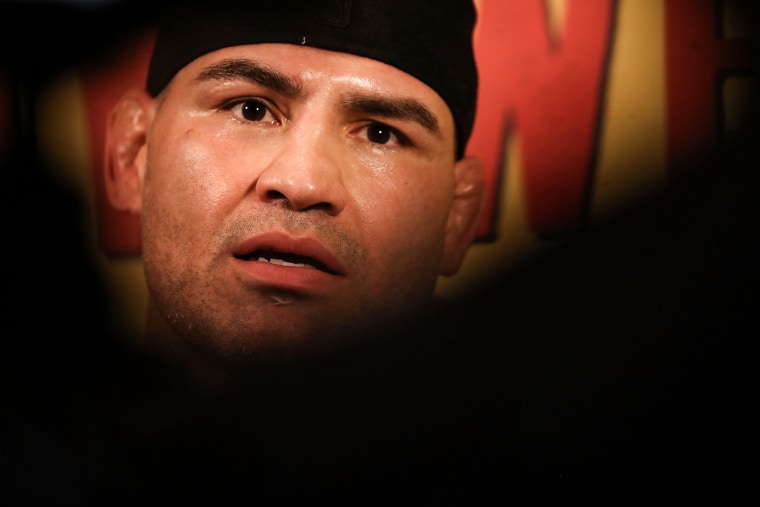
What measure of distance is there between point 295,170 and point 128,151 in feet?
1.67

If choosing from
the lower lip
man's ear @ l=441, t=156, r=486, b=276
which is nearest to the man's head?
the lower lip

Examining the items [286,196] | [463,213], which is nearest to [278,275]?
[286,196]

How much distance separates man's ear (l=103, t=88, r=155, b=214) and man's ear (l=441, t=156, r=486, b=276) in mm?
745

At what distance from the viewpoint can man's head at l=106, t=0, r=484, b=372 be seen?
4.34ft

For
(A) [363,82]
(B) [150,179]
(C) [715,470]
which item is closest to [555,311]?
(C) [715,470]

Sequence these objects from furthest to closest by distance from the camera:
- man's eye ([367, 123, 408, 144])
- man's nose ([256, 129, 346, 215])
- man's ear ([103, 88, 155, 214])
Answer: man's ear ([103, 88, 155, 214]) → man's eye ([367, 123, 408, 144]) → man's nose ([256, 129, 346, 215])

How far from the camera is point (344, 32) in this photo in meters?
1.36

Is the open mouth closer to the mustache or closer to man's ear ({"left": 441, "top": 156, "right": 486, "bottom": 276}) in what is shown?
the mustache

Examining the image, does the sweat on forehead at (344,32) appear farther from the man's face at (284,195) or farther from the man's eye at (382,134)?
the man's eye at (382,134)

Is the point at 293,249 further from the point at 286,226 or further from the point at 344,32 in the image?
the point at 344,32

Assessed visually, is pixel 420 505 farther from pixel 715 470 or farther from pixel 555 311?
pixel 715 470

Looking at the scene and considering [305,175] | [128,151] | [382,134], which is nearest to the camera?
[305,175]

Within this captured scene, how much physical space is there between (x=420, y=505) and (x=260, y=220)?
2.30 feet

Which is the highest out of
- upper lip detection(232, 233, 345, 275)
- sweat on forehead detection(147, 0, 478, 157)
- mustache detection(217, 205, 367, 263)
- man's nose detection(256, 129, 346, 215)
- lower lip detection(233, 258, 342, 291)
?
sweat on forehead detection(147, 0, 478, 157)
